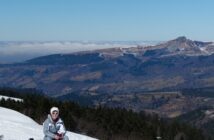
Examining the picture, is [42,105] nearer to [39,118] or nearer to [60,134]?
[39,118]

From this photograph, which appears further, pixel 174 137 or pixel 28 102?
pixel 174 137

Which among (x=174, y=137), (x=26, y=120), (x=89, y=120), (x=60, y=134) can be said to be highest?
(x=60, y=134)

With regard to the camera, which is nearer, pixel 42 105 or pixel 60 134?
pixel 60 134

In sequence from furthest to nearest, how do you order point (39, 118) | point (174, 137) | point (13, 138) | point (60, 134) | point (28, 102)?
point (174, 137)
point (28, 102)
point (39, 118)
point (13, 138)
point (60, 134)

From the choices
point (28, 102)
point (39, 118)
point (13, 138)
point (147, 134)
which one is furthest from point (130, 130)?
point (13, 138)

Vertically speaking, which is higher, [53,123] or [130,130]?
[53,123]

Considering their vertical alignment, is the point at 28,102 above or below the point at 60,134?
below

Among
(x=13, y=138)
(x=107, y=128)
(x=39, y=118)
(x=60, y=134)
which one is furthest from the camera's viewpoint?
(x=107, y=128)

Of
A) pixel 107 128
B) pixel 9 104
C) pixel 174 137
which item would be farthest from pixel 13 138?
pixel 174 137

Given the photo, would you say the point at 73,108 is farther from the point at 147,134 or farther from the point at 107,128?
the point at 147,134
